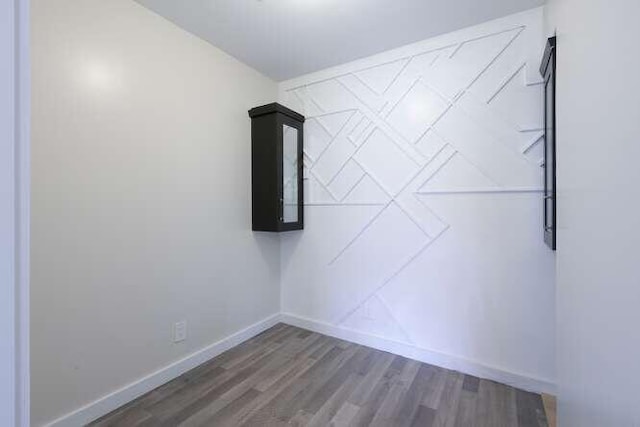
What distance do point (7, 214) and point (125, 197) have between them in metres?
1.52

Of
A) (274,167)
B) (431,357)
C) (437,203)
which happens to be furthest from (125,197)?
(431,357)

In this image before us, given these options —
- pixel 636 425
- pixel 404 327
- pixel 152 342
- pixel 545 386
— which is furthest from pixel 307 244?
pixel 636 425

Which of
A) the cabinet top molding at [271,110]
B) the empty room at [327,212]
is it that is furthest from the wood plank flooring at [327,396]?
the cabinet top molding at [271,110]

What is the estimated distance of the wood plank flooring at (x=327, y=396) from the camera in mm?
1559

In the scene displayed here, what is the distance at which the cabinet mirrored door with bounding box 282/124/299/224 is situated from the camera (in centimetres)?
251

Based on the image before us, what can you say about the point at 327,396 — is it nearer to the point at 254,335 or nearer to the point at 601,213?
the point at 254,335

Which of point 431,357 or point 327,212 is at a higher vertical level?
point 327,212

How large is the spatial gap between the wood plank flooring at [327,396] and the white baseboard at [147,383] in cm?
4

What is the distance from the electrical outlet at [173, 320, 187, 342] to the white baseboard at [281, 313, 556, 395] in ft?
3.46

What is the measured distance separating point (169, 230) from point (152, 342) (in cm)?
74

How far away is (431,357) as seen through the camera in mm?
2100

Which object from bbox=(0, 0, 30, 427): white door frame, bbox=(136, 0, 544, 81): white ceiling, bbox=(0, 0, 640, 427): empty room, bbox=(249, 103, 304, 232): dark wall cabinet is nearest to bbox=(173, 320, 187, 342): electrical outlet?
bbox=(0, 0, 640, 427): empty room

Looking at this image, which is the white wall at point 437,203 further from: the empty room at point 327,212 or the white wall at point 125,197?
the white wall at point 125,197

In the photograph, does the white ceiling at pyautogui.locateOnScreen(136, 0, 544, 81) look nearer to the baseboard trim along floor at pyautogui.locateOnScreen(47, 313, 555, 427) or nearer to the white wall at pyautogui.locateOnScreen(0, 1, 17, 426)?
the white wall at pyautogui.locateOnScreen(0, 1, 17, 426)
